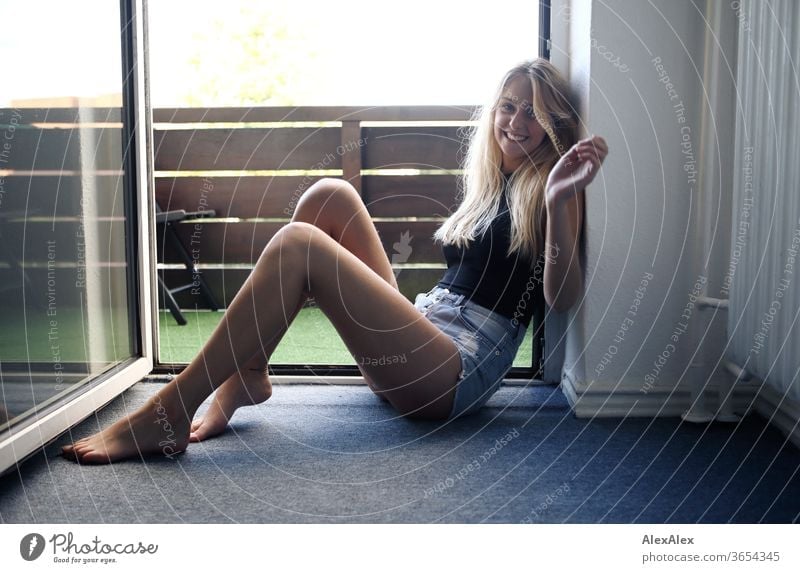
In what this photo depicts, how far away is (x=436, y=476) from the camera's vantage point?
0.98 m

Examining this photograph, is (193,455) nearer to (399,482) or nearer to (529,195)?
(399,482)

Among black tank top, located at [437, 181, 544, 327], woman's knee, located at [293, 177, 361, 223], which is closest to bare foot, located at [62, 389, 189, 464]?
woman's knee, located at [293, 177, 361, 223]

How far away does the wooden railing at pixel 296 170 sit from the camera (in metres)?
1.88

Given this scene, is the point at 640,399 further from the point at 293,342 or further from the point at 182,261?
the point at 182,261

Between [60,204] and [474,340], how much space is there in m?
0.69

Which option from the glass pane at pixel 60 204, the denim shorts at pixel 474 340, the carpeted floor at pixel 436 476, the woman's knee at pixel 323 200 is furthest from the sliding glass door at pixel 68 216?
the denim shorts at pixel 474 340

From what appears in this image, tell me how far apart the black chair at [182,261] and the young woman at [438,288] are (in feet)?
2.74

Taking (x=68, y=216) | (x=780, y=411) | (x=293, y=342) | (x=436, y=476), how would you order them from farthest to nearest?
(x=293, y=342), (x=68, y=216), (x=780, y=411), (x=436, y=476)

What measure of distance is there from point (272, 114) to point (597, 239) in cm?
108

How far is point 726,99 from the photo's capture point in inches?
47.0

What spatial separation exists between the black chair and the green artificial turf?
0.04 m

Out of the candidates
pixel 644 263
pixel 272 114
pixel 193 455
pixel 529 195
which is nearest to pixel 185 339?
pixel 272 114

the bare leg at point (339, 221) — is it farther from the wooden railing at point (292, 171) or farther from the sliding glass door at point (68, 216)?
the wooden railing at point (292, 171)

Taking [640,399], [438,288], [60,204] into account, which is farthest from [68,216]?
[640,399]
